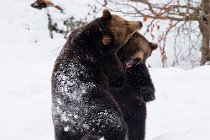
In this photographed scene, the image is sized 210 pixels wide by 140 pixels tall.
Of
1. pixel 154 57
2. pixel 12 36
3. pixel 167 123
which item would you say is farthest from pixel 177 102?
pixel 12 36

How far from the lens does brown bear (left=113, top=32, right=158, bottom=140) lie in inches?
154

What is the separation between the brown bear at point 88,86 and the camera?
3.33 metres

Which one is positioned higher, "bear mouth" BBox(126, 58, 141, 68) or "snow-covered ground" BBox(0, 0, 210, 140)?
"bear mouth" BBox(126, 58, 141, 68)

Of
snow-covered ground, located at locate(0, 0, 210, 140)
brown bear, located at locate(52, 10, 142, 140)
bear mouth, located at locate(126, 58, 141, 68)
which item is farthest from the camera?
snow-covered ground, located at locate(0, 0, 210, 140)

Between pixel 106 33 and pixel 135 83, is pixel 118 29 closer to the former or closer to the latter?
pixel 106 33

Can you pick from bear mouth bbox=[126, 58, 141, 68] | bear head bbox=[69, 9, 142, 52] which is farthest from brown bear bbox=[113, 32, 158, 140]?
bear head bbox=[69, 9, 142, 52]

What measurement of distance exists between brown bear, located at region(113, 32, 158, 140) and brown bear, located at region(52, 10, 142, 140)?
41 centimetres

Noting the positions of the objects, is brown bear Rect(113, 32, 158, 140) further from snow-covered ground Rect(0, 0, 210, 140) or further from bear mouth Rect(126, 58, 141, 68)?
snow-covered ground Rect(0, 0, 210, 140)

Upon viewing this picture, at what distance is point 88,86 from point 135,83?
2.56ft

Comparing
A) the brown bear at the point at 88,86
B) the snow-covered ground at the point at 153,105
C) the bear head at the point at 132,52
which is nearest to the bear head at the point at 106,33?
the brown bear at the point at 88,86

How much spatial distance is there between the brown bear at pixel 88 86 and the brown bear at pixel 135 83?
0.41 metres

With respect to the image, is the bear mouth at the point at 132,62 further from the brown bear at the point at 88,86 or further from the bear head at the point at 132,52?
the brown bear at the point at 88,86

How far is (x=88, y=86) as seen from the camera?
10.8ft

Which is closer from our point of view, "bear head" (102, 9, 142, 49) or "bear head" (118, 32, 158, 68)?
"bear head" (102, 9, 142, 49)
